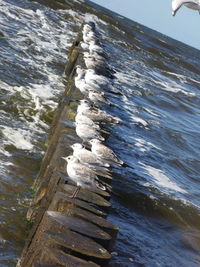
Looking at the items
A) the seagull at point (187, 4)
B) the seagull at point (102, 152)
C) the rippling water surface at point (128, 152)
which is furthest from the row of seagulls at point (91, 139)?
the seagull at point (187, 4)

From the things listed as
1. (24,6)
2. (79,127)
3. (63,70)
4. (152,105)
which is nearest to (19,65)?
(63,70)

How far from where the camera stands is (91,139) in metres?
4.88

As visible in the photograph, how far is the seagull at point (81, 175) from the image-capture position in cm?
387

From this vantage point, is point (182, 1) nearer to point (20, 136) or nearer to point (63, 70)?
point (20, 136)

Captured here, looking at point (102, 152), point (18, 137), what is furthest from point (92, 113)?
point (18, 137)

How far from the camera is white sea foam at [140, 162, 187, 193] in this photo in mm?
7774

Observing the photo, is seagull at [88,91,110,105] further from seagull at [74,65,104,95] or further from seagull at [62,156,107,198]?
seagull at [62,156,107,198]

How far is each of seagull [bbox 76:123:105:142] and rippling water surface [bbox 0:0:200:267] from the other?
1.05 metres

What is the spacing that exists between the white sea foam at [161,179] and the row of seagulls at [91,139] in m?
1.59

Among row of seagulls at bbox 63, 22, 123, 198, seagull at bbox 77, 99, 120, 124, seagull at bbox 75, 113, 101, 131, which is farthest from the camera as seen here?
seagull at bbox 77, 99, 120, 124

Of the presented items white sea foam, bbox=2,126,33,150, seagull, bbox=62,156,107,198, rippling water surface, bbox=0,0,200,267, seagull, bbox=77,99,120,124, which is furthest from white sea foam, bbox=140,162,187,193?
seagull, bbox=62,156,107,198

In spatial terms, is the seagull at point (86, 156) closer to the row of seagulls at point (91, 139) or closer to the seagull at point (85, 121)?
the row of seagulls at point (91, 139)

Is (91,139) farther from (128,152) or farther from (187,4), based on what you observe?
(128,152)

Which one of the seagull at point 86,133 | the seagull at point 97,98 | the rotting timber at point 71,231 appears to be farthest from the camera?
→ the seagull at point 97,98
